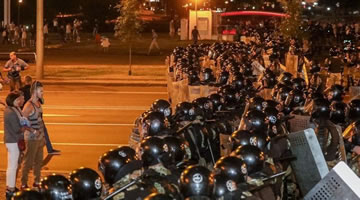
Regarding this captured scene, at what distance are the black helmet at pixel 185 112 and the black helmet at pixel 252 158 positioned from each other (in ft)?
9.60

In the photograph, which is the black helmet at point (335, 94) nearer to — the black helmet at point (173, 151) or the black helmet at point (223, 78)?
the black helmet at point (223, 78)

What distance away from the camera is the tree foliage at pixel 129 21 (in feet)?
104

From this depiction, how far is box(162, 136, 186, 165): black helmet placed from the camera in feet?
23.9

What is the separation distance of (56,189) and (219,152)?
13.8 feet

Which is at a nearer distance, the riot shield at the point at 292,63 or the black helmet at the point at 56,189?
the black helmet at the point at 56,189

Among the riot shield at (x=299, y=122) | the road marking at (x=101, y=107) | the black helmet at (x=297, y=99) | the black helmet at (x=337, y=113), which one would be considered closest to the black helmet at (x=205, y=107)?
the riot shield at (x=299, y=122)

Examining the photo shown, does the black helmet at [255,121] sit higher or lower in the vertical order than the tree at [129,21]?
lower

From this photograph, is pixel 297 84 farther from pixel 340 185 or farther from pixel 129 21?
pixel 129 21

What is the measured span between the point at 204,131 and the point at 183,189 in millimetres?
4007

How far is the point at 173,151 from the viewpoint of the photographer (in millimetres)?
7504

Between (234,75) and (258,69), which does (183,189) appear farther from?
(258,69)

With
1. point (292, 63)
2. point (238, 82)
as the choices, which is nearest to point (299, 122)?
point (238, 82)

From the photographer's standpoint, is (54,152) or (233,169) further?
(54,152)

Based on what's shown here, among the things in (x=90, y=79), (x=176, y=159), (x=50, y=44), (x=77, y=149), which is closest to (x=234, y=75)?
(x=77, y=149)
